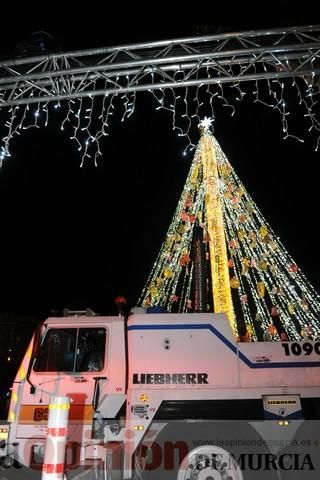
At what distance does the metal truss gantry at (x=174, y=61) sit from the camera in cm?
656

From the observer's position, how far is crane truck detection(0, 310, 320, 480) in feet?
20.3

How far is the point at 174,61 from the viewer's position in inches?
271

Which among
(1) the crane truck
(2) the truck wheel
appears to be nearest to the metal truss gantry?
(1) the crane truck

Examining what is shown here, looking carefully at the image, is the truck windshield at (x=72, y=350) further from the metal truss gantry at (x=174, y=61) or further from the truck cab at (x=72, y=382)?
the metal truss gantry at (x=174, y=61)

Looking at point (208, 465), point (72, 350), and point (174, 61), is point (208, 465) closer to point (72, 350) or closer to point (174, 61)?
point (72, 350)

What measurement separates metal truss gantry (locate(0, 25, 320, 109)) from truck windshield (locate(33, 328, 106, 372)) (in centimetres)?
391

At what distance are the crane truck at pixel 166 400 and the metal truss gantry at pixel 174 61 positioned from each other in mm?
3865

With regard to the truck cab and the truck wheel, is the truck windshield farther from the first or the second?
the truck wheel

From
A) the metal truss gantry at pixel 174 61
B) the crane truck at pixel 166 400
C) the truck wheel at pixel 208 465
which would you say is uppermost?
the metal truss gantry at pixel 174 61

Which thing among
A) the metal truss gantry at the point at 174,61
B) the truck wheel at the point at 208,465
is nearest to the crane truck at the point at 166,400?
the truck wheel at the point at 208,465

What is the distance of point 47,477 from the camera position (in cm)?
451

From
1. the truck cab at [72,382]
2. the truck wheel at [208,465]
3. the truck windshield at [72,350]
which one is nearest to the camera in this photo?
the truck wheel at [208,465]

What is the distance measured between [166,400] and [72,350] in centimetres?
172

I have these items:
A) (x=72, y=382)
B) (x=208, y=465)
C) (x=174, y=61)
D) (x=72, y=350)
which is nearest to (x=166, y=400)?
(x=208, y=465)
